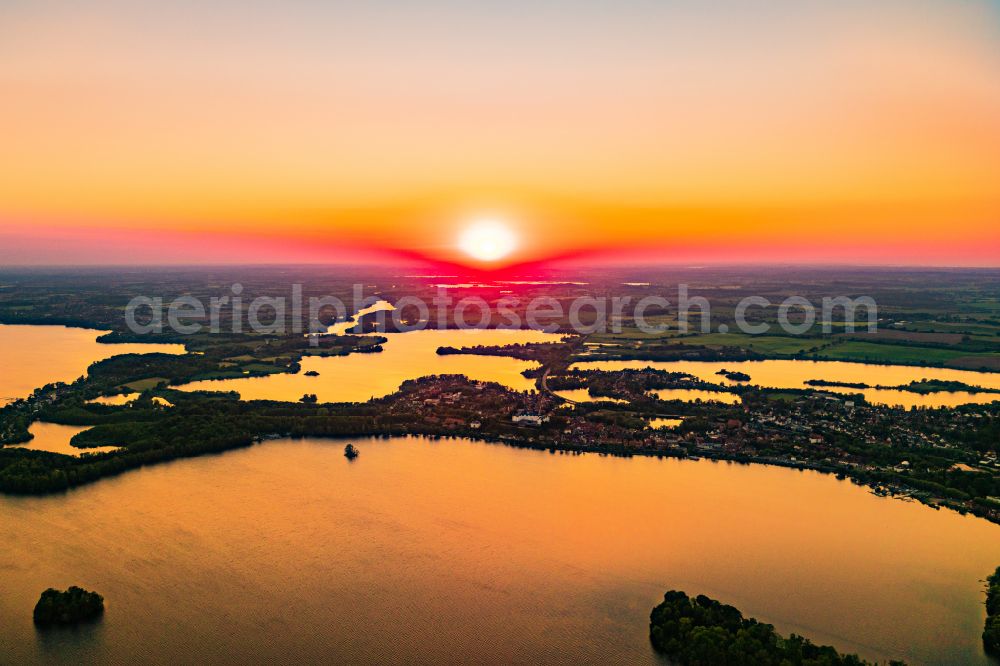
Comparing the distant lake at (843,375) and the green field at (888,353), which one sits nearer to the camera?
the distant lake at (843,375)

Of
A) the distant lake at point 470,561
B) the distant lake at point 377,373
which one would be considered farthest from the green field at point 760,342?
the distant lake at point 470,561

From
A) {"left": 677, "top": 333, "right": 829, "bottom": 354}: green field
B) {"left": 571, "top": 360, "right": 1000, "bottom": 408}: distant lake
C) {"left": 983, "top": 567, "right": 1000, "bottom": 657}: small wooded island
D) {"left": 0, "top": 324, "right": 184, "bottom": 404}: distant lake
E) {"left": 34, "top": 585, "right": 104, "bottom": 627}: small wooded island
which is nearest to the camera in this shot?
{"left": 983, "top": 567, "right": 1000, "bottom": 657}: small wooded island

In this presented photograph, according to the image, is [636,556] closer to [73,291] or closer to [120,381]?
[120,381]

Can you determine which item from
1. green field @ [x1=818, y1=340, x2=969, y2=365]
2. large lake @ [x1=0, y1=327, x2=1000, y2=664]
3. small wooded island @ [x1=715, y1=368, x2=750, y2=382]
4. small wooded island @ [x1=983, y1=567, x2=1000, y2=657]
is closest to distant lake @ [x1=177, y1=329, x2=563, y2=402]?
large lake @ [x1=0, y1=327, x2=1000, y2=664]

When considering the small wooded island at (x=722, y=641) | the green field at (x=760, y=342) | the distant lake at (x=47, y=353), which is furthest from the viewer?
the green field at (x=760, y=342)

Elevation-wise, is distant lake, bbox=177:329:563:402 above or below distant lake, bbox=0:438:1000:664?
above

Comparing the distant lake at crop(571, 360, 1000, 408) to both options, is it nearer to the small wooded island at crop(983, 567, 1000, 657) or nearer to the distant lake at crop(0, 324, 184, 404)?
the small wooded island at crop(983, 567, 1000, 657)

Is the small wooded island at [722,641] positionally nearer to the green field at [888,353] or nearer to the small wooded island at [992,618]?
the small wooded island at [992,618]

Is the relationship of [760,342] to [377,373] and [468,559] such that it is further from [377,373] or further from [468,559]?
[468,559]
